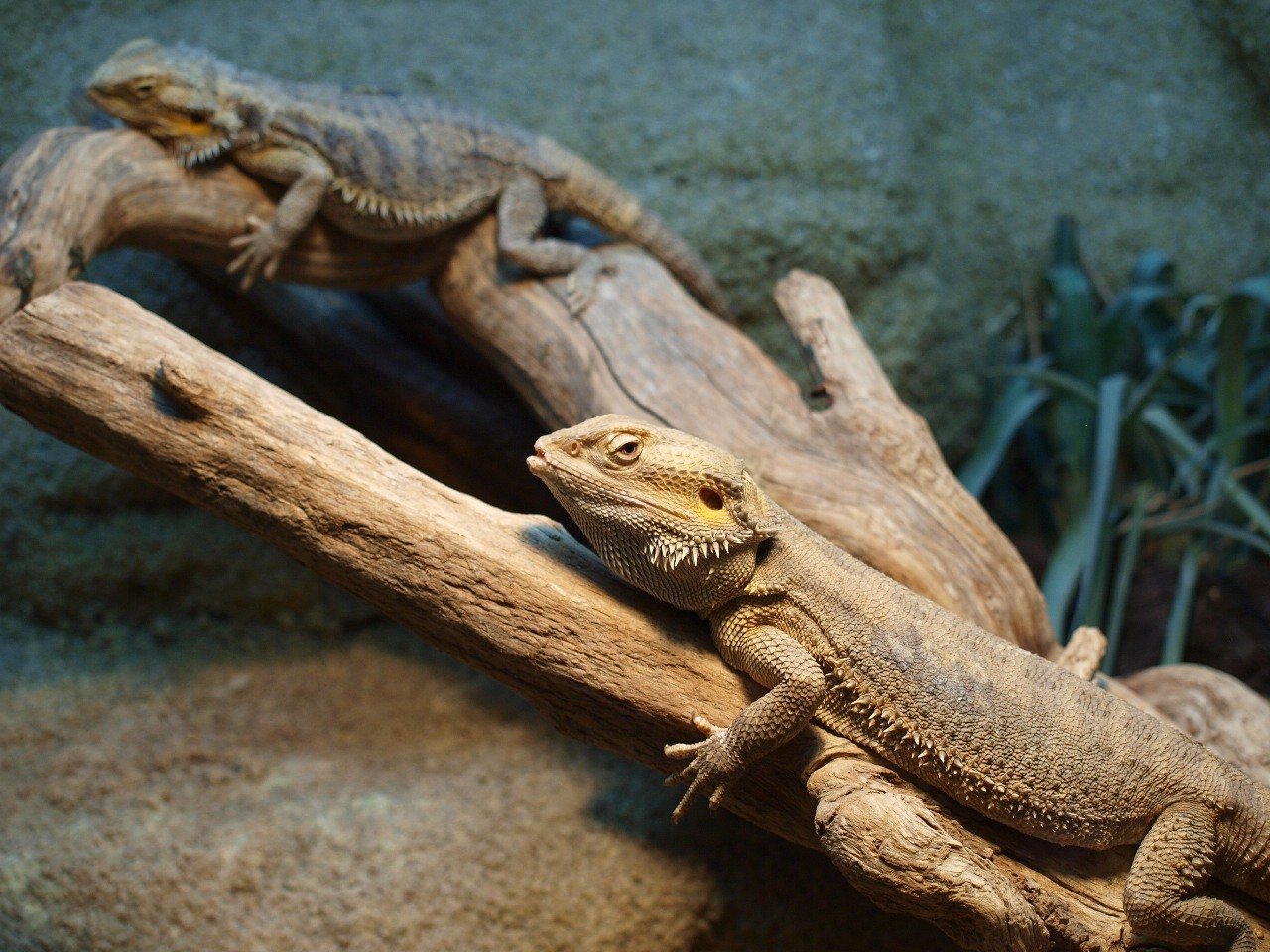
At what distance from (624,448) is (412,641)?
2.73 metres

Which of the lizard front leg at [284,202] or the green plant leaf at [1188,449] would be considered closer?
the lizard front leg at [284,202]

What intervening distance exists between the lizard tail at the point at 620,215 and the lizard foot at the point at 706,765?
2.40 meters

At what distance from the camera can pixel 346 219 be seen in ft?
12.8

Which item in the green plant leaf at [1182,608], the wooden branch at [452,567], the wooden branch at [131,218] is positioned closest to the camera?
the wooden branch at [452,567]

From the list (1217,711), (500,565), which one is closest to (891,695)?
(500,565)

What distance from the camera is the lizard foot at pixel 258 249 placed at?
3756 millimetres

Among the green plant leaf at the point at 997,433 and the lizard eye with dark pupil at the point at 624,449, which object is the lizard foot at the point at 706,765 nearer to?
the lizard eye with dark pupil at the point at 624,449

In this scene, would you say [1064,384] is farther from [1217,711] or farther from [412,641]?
[412,641]

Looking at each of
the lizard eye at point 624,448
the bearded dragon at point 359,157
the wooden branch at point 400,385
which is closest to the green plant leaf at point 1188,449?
the bearded dragon at point 359,157

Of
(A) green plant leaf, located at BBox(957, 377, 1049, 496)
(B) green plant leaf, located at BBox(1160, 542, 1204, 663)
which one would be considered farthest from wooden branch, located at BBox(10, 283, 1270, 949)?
(A) green plant leaf, located at BBox(957, 377, 1049, 496)

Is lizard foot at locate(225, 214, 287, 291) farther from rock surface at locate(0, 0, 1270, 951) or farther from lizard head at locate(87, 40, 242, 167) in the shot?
rock surface at locate(0, 0, 1270, 951)

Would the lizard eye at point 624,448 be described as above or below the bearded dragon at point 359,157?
below

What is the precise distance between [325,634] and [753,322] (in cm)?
268

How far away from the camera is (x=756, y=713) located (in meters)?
2.32
